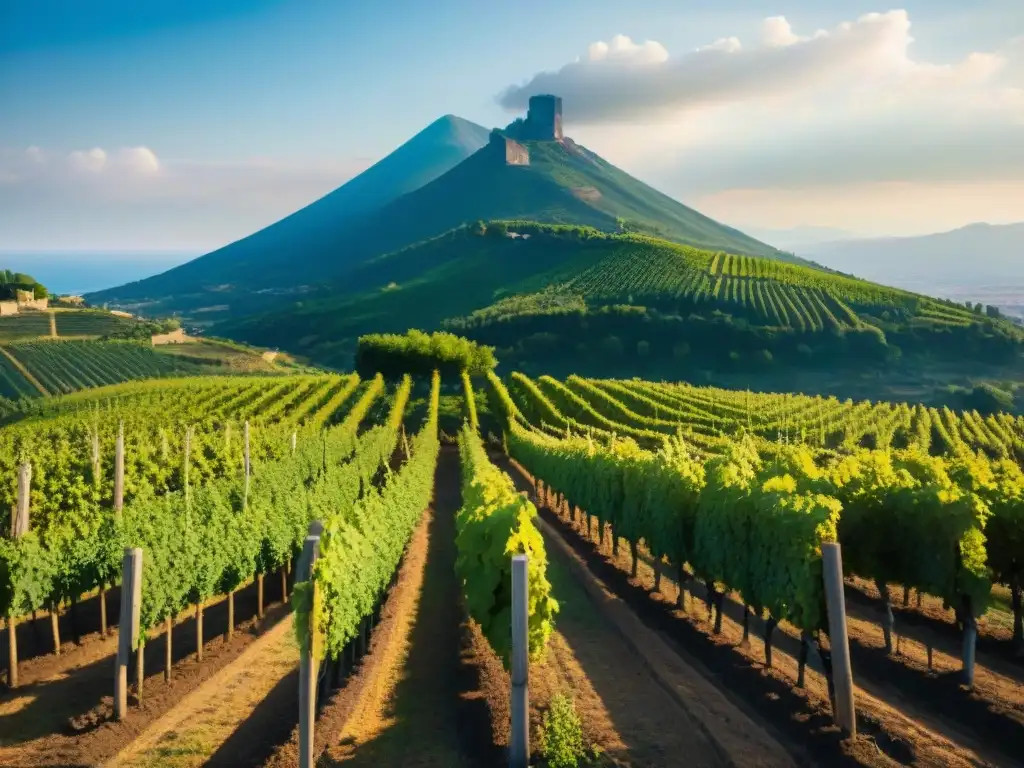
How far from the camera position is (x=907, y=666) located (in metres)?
12.0

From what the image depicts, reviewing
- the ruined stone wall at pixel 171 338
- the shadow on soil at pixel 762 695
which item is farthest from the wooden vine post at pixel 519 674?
the ruined stone wall at pixel 171 338

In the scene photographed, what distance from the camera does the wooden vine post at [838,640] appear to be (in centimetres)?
920

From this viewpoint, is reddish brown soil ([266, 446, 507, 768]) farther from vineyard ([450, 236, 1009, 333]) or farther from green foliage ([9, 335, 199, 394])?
Answer: vineyard ([450, 236, 1009, 333])

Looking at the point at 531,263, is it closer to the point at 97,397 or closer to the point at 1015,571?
the point at 97,397

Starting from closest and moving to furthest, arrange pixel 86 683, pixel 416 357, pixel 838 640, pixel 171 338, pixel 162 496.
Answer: pixel 838 640 → pixel 86 683 → pixel 162 496 → pixel 416 357 → pixel 171 338

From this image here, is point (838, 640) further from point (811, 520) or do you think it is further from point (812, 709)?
point (811, 520)

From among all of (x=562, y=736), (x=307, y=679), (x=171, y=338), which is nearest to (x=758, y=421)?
(x=562, y=736)

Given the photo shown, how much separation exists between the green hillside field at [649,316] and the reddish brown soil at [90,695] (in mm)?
87019

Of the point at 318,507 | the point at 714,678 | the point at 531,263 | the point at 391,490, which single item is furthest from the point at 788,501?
the point at 531,263

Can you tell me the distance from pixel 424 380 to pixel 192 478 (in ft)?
163

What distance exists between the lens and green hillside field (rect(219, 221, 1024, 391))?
97.4 metres

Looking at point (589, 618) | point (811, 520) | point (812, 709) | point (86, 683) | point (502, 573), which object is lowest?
point (86, 683)

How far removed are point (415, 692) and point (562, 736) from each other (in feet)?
9.62

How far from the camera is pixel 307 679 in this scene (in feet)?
28.5
